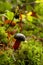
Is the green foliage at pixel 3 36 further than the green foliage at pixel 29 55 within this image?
Yes

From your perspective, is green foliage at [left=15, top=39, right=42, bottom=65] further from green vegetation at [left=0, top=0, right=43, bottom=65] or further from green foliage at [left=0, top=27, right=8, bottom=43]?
green foliage at [left=0, top=27, right=8, bottom=43]

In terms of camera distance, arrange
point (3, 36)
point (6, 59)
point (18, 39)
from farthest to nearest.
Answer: point (3, 36)
point (18, 39)
point (6, 59)

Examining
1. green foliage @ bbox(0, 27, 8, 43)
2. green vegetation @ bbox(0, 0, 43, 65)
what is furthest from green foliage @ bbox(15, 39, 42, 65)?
green foliage @ bbox(0, 27, 8, 43)

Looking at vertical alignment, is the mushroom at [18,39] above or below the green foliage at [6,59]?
above

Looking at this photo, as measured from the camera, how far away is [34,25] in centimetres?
244

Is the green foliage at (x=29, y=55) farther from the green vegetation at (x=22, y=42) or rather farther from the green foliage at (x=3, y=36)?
the green foliage at (x=3, y=36)

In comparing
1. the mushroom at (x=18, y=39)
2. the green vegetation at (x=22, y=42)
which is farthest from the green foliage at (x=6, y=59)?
the mushroom at (x=18, y=39)

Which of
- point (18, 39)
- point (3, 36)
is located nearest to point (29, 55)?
point (18, 39)

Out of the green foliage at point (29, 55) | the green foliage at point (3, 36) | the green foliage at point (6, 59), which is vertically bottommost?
the green foliage at point (29, 55)

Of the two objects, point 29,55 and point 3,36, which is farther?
point 3,36

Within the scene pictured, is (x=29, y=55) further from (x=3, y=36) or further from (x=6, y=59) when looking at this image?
(x=3, y=36)

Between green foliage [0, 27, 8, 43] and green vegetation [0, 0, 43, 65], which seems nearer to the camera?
green vegetation [0, 0, 43, 65]

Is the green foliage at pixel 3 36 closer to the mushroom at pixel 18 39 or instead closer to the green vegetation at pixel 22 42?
the green vegetation at pixel 22 42

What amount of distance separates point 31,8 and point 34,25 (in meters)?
0.33
